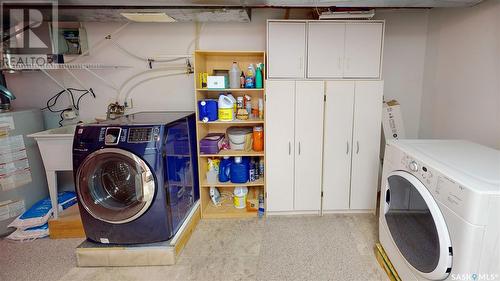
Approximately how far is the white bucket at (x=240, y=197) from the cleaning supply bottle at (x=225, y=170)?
0.56 ft

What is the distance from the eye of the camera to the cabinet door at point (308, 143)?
2.33m

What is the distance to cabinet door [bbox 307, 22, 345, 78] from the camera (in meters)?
2.26

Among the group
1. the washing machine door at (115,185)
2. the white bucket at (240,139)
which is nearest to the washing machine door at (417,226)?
the white bucket at (240,139)

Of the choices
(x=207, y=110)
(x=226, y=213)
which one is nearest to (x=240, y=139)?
(x=207, y=110)

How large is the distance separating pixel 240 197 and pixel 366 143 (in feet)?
4.44

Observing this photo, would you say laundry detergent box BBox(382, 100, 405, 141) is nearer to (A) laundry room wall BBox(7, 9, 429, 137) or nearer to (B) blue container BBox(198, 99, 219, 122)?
(A) laundry room wall BBox(7, 9, 429, 137)

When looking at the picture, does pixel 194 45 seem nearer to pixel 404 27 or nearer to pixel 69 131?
pixel 69 131

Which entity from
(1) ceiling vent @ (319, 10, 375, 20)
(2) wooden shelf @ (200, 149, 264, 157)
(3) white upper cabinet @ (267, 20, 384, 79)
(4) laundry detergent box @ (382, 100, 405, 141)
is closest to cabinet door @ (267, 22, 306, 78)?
(3) white upper cabinet @ (267, 20, 384, 79)

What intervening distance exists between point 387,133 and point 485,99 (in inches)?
31.9

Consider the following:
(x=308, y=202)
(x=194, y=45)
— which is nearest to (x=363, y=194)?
(x=308, y=202)

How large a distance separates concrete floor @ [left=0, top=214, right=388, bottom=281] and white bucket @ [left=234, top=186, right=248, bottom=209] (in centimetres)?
21

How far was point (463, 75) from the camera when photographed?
7.11ft

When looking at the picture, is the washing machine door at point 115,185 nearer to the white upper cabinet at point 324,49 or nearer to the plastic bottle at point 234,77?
the plastic bottle at point 234,77

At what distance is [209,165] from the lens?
259 centimetres
